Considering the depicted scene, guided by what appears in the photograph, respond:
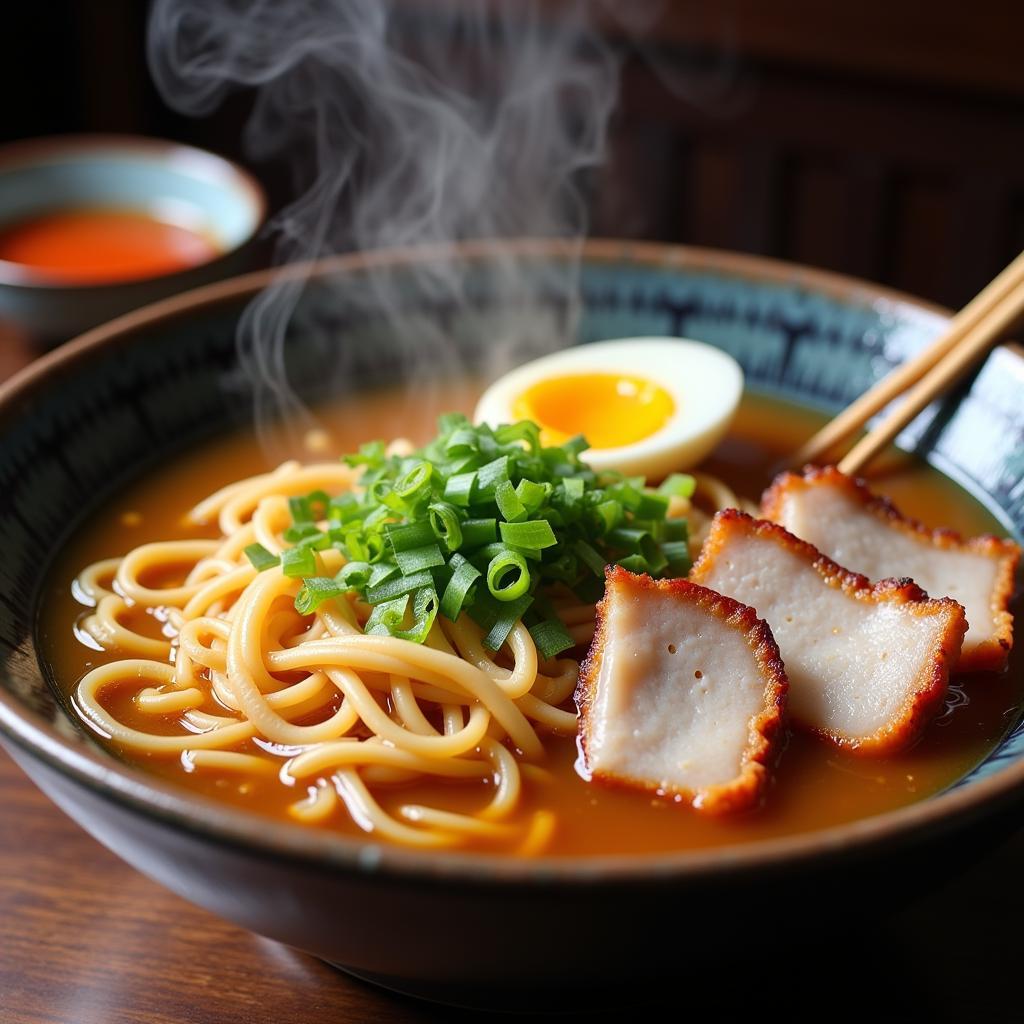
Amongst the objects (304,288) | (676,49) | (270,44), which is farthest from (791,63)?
(304,288)

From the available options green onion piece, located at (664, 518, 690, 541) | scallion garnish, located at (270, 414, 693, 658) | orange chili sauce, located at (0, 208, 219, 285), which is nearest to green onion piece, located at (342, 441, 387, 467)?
scallion garnish, located at (270, 414, 693, 658)

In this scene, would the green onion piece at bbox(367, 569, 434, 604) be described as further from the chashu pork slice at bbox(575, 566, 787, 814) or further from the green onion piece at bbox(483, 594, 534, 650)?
the chashu pork slice at bbox(575, 566, 787, 814)

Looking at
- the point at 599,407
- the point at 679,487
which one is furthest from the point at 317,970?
the point at 599,407

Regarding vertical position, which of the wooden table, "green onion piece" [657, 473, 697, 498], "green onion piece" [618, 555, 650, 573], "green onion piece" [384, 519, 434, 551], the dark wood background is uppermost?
the dark wood background

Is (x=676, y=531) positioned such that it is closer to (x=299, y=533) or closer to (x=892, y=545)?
(x=892, y=545)

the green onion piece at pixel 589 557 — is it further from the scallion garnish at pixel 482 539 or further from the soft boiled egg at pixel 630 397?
the soft boiled egg at pixel 630 397

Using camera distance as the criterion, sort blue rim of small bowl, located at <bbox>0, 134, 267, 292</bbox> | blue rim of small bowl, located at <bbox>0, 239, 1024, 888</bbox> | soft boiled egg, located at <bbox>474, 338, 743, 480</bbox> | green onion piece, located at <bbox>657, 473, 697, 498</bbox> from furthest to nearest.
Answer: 1. blue rim of small bowl, located at <bbox>0, 134, 267, 292</bbox>
2. soft boiled egg, located at <bbox>474, 338, 743, 480</bbox>
3. green onion piece, located at <bbox>657, 473, 697, 498</bbox>
4. blue rim of small bowl, located at <bbox>0, 239, 1024, 888</bbox>
